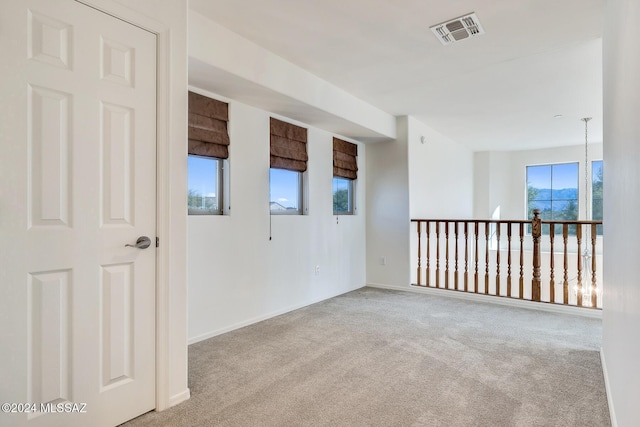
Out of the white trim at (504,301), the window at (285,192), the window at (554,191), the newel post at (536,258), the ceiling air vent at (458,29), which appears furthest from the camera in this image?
the window at (554,191)

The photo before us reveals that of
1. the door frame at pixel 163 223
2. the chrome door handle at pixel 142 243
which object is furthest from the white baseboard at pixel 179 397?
the chrome door handle at pixel 142 243

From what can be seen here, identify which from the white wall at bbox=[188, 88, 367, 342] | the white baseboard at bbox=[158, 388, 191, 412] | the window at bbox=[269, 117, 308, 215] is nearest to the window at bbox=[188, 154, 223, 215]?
the white wall at bbox=[188, 88, 367, 342]

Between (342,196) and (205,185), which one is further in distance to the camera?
(342,196)

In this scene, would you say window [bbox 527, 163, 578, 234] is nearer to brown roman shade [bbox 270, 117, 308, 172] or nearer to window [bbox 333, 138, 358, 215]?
window [bbox 333, 138, 358, 215]

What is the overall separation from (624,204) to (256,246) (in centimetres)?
281

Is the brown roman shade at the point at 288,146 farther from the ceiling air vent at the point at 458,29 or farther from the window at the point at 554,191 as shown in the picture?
the window at the point at 554,191

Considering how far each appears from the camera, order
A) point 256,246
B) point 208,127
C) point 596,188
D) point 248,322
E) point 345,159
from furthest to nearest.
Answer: point 596,188 → point 345,159 → point 256,246 → point 248,322 → point 208,127

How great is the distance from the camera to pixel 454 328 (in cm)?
327

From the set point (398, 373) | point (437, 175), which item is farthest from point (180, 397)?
point (437, 175)

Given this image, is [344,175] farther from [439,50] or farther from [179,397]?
[179,397]

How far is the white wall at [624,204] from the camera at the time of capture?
1.27 meters

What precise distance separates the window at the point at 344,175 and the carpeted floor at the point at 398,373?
5.64 ft

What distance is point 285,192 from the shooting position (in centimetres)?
399

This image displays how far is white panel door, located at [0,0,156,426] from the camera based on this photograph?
1.46m
